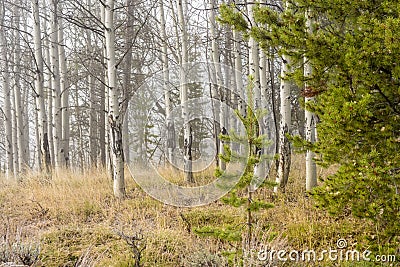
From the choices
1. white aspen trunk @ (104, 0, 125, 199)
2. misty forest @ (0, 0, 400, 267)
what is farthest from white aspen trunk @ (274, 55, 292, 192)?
white aspen trunk @ (104, 0, 125, 199)

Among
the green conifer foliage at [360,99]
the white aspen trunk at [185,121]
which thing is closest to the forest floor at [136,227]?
the green conifer foliage at [360,99]

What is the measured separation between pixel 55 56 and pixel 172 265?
817cm

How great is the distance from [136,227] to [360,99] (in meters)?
3.35

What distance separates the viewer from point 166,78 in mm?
9453

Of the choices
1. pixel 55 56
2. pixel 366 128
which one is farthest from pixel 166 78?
pixel 366 128

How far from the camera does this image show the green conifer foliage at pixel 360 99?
2.79 metres

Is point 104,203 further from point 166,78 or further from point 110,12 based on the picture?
point 166,78

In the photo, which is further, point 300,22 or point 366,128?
point 300,22

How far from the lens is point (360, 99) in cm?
291

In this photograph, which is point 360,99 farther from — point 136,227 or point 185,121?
point 185,121

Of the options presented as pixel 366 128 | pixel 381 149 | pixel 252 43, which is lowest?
pixel 381 149

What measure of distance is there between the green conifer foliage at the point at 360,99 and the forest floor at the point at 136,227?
523mm

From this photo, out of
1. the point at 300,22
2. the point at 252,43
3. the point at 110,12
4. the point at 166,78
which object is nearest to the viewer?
the point at 300,22

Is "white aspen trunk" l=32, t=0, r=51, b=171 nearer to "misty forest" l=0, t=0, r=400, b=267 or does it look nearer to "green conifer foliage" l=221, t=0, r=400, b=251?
"misty forest" l=0, t=0, r=400, b=267
